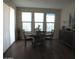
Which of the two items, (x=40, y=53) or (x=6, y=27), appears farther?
(x=6, y=27)

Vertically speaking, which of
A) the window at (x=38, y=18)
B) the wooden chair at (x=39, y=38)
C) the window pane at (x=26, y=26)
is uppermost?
the window at (x=38, y=18)

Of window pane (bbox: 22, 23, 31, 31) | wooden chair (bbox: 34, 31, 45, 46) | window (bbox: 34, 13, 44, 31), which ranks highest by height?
window (bbox: 34, 13, 44, 31)

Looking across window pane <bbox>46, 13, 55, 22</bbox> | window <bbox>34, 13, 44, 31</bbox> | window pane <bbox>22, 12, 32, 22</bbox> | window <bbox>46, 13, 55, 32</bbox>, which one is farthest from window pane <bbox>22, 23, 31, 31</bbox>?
window pane <bbox>46, 13, 55, 22</bbox>

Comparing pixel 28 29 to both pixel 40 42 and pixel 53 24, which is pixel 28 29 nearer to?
pixel 53 24

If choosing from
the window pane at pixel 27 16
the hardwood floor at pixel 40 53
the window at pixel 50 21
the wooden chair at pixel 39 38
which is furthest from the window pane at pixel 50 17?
the hardwood floor at pixel 40 53

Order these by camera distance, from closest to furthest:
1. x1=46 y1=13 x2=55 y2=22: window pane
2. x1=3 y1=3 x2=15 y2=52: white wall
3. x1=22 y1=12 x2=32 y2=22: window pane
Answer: x1=3 y1=3 x2=15 y2=52: white wall
x1=22 y1=12 x2=32 y2=22: window pane
x1=46 y1=13 x2=55 y2=22: window pane

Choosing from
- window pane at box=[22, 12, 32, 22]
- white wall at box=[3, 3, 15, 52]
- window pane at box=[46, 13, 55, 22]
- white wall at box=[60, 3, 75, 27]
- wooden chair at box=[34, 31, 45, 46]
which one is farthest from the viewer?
window pane at box=[46, 13, 55, 22]

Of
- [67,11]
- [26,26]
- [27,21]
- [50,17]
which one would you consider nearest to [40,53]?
[67,11]

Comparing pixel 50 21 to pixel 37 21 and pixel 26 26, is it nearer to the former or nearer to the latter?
pixel 37 21

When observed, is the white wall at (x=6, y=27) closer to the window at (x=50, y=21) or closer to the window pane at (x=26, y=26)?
the window pane at (x=26, y=26)

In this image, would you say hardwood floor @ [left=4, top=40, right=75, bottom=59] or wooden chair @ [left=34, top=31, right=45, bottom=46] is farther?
wooden chair @ [left=34, top=31, right=45, bottom=46]

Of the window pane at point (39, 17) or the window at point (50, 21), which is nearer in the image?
the window pane at point (39, 17)

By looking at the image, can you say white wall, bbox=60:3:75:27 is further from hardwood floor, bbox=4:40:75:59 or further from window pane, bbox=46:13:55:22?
hardwood floor, bbox=4:40:75:59

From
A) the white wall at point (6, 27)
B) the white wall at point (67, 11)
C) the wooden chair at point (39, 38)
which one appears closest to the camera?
the white wall at point (6, 27)
